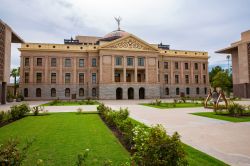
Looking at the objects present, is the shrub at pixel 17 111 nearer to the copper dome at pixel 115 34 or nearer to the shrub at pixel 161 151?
the shrub at pixel 161 151

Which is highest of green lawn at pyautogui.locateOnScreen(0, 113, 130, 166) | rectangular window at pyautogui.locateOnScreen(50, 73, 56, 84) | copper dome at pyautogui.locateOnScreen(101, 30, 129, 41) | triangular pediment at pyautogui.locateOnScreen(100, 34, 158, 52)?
copper dome at pyautogui.locateOnScreen(101, 30, 129, 41)

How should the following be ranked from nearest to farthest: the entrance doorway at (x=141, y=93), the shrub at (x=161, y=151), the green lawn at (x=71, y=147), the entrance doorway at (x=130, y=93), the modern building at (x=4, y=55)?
1. the shrub at (x=161, y=151)
2. the green lawn at (x=71, y=147)
3. the modern building at (x=4, y=55)
4. the entrance doorway at (x=130, y=93)
5. the entrance doorway at (x=141, y=93)

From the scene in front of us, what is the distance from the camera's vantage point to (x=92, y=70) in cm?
4550

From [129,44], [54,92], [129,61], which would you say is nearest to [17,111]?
[54,92]

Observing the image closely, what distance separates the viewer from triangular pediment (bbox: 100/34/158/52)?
44.3 m

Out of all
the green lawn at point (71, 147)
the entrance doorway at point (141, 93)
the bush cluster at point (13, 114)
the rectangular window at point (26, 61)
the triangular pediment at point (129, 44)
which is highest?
the triangular pediment at point (129, 44)

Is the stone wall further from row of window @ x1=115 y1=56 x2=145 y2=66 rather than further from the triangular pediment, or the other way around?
the triangular pediment

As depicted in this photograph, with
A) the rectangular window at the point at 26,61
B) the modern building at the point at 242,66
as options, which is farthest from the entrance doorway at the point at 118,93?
the modern building at the point at 242,66

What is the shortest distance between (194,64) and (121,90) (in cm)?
2272

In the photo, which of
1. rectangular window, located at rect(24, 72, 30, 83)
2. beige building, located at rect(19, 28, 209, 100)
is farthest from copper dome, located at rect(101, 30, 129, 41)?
rectangular window, located at rect(24, 72, 30, 83)

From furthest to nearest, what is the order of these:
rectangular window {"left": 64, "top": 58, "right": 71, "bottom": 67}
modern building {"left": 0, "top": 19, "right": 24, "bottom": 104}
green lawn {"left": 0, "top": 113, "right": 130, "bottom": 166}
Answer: rectangular window {"left": 64, "top": 58, "right": 71, "bottom": 67} → modern building {"left": 0, "top": 19, "right": 24, "bottom": 104} → green lawn {"left": 0, "top": 113, "right": 130, "bottom": 166}

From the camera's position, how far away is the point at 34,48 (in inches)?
1690

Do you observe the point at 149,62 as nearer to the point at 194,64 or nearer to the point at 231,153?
the point at 194,64

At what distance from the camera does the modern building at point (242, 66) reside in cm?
3944
